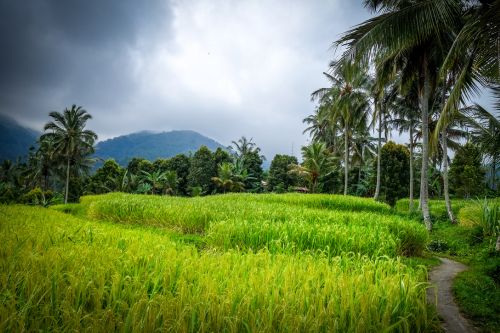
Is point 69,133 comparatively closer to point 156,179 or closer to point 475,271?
point 156,179

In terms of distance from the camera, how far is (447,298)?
5324 mm

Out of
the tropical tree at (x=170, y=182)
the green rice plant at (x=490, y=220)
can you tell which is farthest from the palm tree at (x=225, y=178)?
the green rice plant at (x=490, y=220)

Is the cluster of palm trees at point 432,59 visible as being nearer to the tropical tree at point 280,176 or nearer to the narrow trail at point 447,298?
the narrow trail at point 447,298

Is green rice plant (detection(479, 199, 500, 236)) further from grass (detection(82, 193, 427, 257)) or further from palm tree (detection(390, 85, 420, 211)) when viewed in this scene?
palm tree (detection(390, 85, 420, 211))

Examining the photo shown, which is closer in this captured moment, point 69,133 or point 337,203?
point 337,203

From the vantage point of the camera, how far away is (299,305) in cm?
325

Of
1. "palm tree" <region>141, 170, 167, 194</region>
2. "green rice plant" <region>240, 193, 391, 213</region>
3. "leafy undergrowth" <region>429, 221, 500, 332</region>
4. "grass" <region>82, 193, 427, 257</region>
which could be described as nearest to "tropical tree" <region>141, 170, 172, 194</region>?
"palm tree" <region>141, 170, 167, 194</region>

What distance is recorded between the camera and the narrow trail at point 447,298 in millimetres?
4203

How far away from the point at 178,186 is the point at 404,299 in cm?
4433

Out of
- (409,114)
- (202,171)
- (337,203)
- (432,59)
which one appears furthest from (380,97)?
(202,171)

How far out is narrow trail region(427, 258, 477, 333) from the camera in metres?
4.20

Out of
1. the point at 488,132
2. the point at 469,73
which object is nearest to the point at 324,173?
the point at 488,132

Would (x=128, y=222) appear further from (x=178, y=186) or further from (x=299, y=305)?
(x=178, y=186)

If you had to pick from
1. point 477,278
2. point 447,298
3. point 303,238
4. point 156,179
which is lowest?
point 447,298
